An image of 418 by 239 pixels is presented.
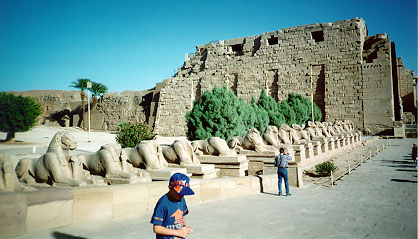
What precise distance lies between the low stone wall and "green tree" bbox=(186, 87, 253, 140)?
9.18 metres

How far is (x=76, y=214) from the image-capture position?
11.2 feet

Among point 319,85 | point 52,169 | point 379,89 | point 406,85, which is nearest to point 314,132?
point 52,169

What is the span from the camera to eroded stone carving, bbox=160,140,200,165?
19.2 feet

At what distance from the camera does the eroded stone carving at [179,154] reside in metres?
5.86

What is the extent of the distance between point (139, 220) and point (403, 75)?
42228mm

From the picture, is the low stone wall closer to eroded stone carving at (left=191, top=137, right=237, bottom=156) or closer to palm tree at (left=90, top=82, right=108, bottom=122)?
eroded stone carving at (left=191, top=137, right=237, bottom=156)

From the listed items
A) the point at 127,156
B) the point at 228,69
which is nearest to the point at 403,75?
the point at 228,69

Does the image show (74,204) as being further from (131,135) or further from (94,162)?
(131,135)

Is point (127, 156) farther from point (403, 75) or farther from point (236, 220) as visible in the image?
point (403, 75)

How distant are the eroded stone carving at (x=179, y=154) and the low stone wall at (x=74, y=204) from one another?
1.05 metres

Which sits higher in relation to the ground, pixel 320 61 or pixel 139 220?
pixel 320 61

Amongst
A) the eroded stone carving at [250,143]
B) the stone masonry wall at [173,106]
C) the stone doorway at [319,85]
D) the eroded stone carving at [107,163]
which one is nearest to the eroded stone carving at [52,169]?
the eroded stone carving at [107,163]

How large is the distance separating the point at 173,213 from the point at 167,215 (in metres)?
0.05

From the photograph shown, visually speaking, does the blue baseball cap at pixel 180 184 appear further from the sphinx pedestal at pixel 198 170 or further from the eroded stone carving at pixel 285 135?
the eroded stone carving at pixel 285 135
